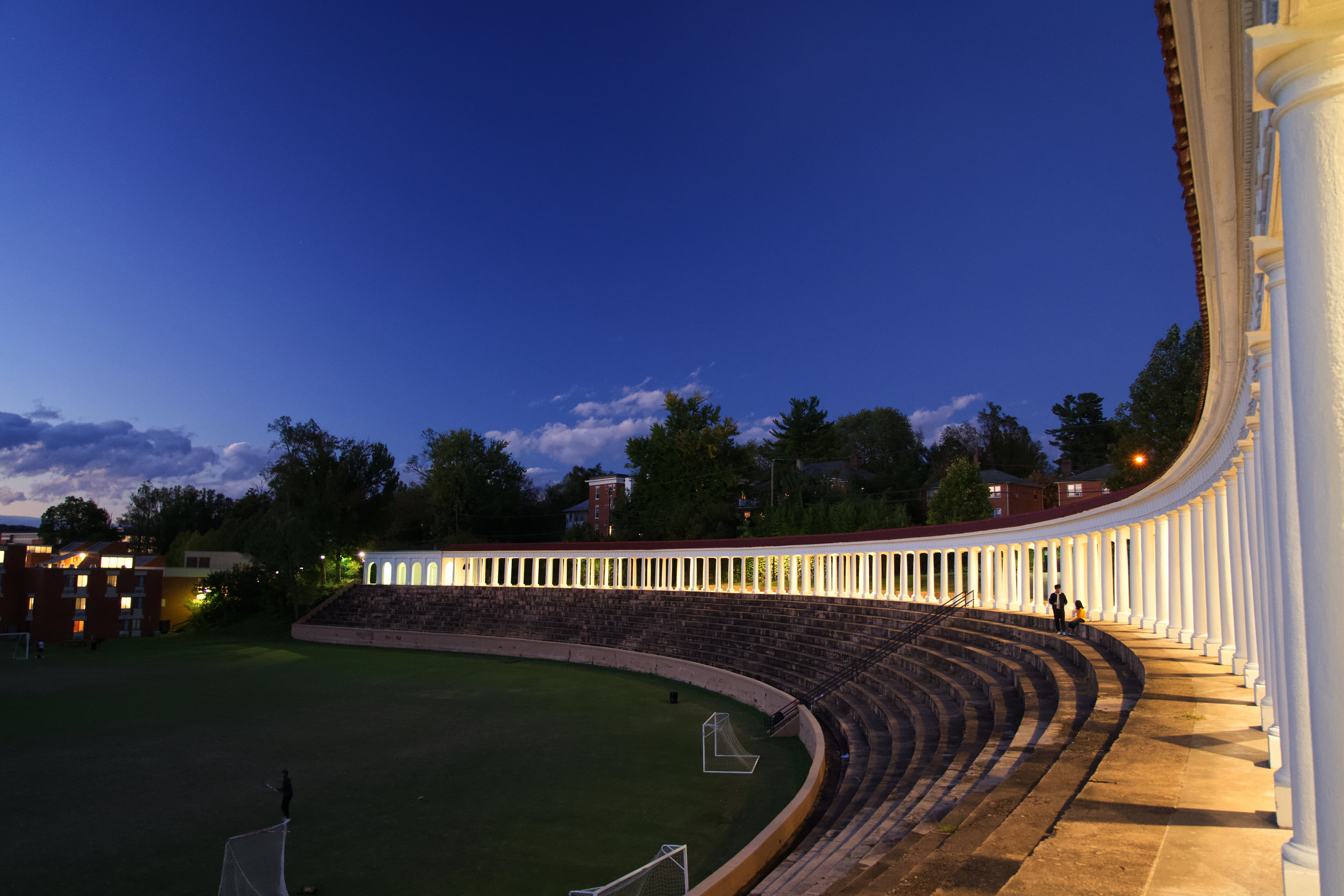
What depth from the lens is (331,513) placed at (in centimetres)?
6938

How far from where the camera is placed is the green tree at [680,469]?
8300 centimetres

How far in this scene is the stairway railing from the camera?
944 inches

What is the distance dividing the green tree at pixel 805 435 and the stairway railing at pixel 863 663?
7120 centimetres

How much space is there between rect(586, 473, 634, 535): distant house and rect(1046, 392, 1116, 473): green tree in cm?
5590

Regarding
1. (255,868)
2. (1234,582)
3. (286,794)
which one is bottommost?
(286,794)

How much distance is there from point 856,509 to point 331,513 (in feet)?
146

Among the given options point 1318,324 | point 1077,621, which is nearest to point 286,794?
point 1318,324

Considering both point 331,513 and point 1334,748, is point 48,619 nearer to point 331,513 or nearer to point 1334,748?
point 331,513

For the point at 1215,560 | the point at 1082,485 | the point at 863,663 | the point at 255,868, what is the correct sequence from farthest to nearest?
the point at 1082,485
the point at 863,663
the point at 1215,560
the point at 255,868

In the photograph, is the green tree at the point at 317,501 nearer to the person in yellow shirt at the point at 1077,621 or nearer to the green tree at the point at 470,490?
the green tree at the point at 470,490

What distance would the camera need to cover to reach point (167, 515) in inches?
4478

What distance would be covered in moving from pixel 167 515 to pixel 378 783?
115 metres

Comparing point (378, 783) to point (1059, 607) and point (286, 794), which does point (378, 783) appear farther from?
point (1059, 607)

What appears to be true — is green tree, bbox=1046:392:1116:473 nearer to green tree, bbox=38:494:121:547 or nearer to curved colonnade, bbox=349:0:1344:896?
curved colonnade, bbox=349:0:1344:896
